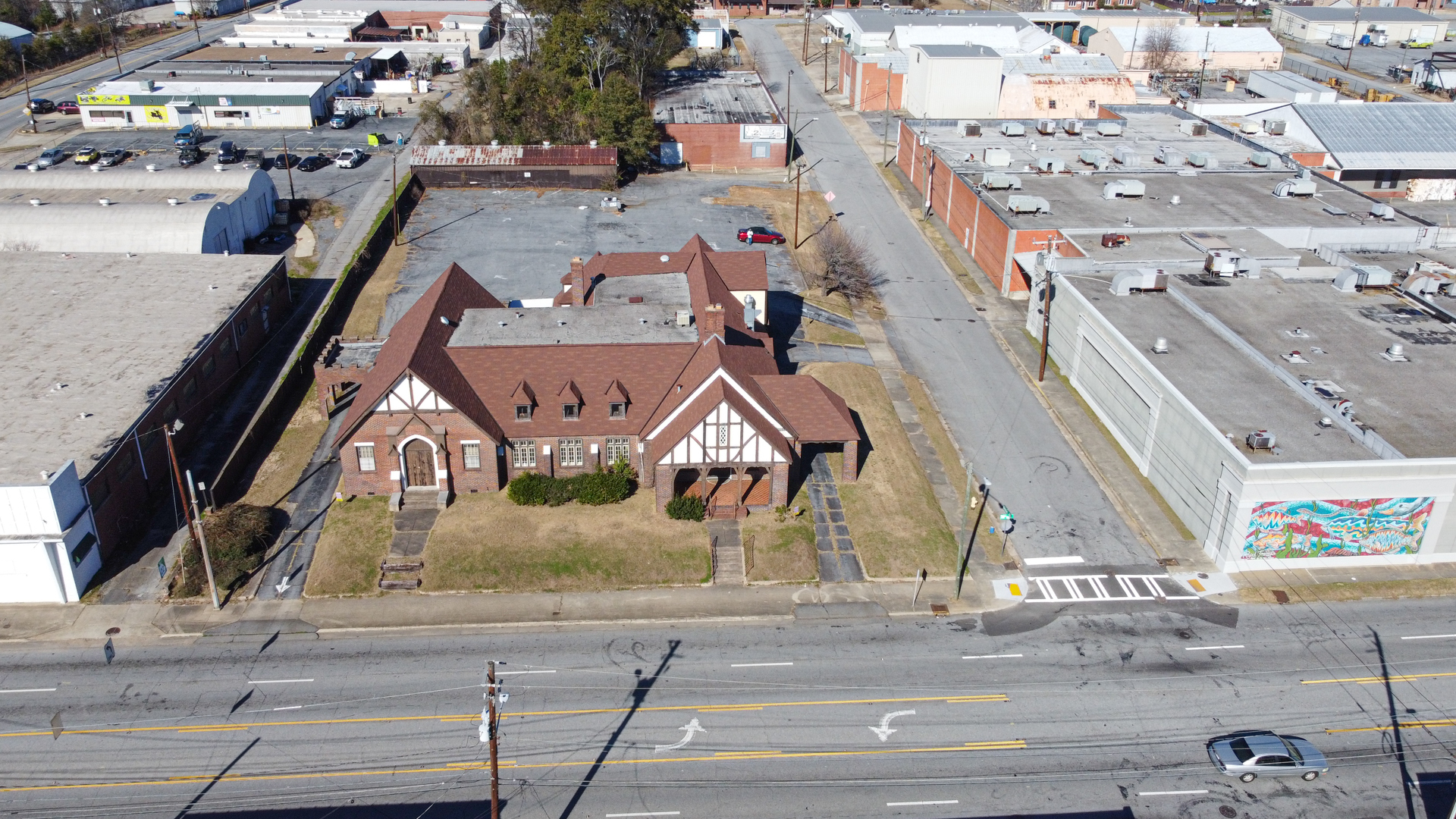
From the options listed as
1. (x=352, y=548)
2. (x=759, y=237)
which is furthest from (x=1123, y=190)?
(x=352, y=548)

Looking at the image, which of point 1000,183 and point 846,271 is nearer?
point 846,271

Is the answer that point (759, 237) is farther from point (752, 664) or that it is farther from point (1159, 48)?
point (1159, 48)

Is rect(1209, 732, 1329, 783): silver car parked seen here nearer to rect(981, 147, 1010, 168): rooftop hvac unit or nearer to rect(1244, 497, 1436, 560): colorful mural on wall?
rect(1244, 497, 1436, 560): colorful mural on wall

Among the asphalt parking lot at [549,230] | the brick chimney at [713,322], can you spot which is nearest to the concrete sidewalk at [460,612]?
the brick chimney at [713,322]

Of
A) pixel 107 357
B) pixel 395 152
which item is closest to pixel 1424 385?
pixel 107 357

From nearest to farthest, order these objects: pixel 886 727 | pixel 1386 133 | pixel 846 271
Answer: pixel 886 727 → pixel 846 271 → pixel 1386 133

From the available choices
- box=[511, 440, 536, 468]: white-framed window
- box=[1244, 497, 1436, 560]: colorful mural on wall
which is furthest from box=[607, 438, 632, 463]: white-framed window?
box=[1244, 497, 1436, 560]: colorful mural on wall

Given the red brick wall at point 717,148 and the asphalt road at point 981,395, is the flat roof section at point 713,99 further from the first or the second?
the asphalt road at point 981,395
